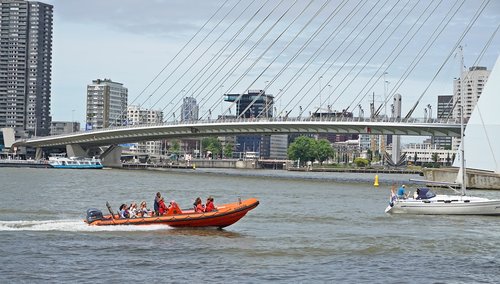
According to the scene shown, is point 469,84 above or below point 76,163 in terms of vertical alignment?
above

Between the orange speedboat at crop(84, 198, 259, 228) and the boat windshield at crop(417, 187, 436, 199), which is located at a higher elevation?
the boat windshield at crop(417, 187, 436, 199)

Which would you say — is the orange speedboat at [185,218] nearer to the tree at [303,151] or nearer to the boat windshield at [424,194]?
the boat windshield at [424,194]

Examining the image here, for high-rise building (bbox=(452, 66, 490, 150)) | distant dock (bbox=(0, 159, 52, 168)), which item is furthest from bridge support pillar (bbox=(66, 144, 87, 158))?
Answer: high-rise building (bbox=(452, 66, 490, 150))

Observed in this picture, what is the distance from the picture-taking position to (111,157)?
131 m

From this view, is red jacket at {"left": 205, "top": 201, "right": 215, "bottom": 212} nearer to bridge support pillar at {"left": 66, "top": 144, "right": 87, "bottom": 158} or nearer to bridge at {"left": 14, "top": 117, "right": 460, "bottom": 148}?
bridge at {"left": 14, "top": 117, "right": 460, "bottom": 148}

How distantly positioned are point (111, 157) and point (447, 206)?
94.9 m

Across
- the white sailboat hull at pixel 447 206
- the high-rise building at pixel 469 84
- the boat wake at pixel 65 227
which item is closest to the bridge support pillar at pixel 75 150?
the high-rise building at pixel 469 84

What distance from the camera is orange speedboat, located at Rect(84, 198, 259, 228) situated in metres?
31.2

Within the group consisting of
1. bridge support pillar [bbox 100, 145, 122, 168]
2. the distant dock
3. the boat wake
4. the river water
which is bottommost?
the river water

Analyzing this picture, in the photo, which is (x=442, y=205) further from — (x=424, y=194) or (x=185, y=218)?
(x=185, y=218)

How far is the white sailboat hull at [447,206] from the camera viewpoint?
132ft

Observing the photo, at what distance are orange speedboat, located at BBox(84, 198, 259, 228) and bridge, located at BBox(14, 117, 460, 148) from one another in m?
46.6

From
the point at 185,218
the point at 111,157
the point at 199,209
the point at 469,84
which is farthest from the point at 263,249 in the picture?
the point at 111,157

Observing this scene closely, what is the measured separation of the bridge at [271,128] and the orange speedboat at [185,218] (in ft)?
153
